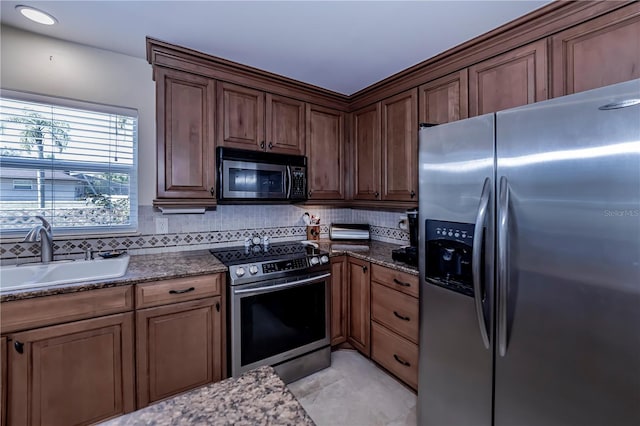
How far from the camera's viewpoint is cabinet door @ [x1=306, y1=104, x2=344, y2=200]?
9.07ft

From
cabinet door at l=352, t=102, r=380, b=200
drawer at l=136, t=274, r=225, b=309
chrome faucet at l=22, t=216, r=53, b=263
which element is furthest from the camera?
cabinet door at l=352, t=102, r=380, b=200

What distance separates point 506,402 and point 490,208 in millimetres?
863

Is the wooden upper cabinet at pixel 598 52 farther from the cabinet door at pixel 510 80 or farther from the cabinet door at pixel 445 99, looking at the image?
the cabinet door at pixel 445 99

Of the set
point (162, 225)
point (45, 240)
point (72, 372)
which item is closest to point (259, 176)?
point (162, 225)

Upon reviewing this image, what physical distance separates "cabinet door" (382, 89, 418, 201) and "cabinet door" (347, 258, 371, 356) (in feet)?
2.26

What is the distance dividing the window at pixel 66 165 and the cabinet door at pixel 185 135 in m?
0.39

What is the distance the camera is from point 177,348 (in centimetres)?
181

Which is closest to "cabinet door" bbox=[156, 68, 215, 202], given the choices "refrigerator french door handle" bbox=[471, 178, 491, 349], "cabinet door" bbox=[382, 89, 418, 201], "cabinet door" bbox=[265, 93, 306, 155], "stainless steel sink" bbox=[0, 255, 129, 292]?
"cabinet door" bbox=[265, 93, 306, 155]

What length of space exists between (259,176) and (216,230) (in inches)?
26.4

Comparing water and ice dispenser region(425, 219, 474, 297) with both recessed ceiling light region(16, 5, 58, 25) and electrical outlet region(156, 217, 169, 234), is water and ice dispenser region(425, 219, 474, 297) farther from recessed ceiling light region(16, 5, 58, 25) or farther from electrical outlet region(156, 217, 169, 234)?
recessed ceiling light region(16, 5, 58, 25)

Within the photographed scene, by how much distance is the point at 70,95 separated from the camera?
2.04 meters

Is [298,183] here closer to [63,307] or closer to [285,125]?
[285,125]

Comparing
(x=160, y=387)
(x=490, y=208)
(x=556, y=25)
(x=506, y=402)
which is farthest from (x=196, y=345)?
(x=556, y=25)

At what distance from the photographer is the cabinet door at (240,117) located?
229 cm
